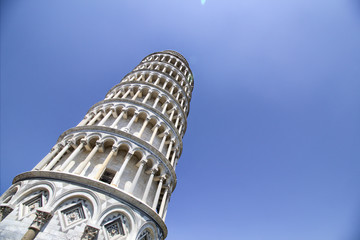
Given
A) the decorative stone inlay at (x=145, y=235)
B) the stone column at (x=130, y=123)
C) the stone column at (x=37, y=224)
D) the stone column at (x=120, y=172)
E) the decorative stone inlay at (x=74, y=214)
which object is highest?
the stone column at (x=130, y=123)

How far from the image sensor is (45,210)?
8.45m

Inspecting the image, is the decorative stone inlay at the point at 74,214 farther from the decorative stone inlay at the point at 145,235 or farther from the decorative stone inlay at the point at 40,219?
the decorative stone inlay at the point at 145,235

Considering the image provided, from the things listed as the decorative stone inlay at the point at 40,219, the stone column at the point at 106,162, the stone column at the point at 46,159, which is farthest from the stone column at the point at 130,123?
the decorative stone inlay at the point at 40,219

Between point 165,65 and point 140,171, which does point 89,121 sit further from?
point 165,65

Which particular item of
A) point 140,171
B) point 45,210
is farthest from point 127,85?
point 45,210

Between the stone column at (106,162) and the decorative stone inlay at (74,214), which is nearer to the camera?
the decorative stone inlay at (74,214)

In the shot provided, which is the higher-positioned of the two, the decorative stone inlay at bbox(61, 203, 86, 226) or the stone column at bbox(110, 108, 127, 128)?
the stone column at bbox(110, 108, 127, 128)

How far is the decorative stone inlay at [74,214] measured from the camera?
861 cm

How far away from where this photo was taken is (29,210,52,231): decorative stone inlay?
7948 millimetres

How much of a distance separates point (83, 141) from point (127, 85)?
25.9 ft

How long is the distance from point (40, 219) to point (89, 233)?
1.97m

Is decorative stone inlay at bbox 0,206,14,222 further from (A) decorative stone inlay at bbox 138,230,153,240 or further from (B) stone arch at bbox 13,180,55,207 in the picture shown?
(A) decorative stone inlay at bbox 138,230,153,240

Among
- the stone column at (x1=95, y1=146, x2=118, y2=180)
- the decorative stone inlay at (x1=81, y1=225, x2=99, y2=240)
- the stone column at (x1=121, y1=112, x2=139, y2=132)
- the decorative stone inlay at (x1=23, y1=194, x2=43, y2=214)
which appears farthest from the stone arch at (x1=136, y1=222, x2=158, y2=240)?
the stone column at (x1=121, y1=112, x2=139, y2=132)

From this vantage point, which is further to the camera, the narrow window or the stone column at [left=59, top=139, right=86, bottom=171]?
the narrow window
